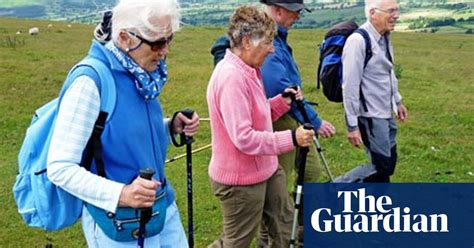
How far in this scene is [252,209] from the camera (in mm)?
4957

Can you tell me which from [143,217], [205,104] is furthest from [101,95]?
[205,104]

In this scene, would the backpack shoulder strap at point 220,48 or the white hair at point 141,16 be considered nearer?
the white hair at point 141,16

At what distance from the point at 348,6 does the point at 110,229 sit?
3693 centimetres

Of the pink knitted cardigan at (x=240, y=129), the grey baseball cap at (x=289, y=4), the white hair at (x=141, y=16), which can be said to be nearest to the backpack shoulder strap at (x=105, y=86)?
the white hair at (x=141, y=16)

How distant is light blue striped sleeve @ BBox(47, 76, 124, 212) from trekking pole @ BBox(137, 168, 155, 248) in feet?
0.35

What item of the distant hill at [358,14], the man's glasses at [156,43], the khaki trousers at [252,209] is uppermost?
the man's glasses at [156,43]

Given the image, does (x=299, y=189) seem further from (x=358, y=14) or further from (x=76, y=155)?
(x=358, y=14)

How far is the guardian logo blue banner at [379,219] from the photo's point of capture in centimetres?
641

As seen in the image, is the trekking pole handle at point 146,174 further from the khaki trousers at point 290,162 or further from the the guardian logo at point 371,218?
the the guardian logo at point 371,218

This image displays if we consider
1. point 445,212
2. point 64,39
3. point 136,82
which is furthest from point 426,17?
point 136,82

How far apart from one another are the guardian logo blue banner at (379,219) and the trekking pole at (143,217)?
3112 mm

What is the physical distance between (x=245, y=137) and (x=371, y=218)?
96.6 inches

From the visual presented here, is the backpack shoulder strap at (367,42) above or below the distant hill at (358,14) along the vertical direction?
above

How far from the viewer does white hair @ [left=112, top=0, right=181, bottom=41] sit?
312 centimetres
